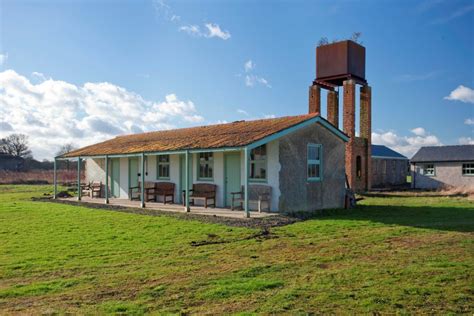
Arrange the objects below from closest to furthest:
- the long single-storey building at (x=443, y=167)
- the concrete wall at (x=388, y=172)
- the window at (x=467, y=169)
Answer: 1. the window at (x=467, y=169)
2. the long single-storey building at (x=443, y=167)
3. the concrete wall at (x=388, y=172)

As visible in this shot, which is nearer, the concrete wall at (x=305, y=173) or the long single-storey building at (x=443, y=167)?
the concrete wall at (x=305, y=173)

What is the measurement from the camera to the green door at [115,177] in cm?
2303

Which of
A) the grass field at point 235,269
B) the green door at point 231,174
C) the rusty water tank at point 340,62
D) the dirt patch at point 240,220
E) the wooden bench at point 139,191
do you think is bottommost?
the grass field at point 235,269

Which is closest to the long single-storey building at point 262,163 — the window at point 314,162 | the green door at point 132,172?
the window at point 314,162

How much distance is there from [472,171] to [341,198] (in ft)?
63.2

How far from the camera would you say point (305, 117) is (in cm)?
1633

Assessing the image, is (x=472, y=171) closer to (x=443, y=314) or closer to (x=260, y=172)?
(x=260, y=172)

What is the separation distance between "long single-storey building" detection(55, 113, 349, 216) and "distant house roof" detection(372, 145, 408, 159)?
63.6ft

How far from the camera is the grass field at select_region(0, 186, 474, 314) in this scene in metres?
5.16

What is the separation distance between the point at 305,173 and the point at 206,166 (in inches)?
174

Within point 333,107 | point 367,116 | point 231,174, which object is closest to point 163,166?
point 231,174

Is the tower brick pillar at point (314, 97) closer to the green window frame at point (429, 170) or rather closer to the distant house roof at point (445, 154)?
the distant house roof at point (445, 154)

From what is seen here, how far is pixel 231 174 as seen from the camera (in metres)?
16.8

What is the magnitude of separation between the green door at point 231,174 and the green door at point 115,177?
8581 mm
